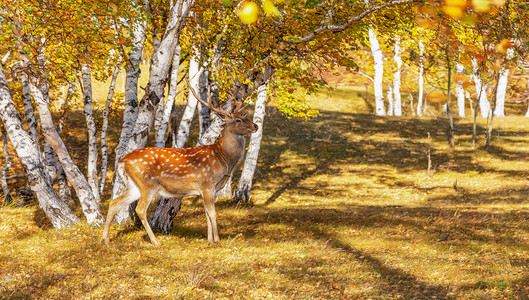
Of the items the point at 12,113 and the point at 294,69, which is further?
the point at 294,69

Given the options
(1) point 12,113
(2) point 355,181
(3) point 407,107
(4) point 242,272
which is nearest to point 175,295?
(4) point 242,272

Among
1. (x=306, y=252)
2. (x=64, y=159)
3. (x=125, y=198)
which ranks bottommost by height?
(x=306, y=252)

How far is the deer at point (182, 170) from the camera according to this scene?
893 centimetres

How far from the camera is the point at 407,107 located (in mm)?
57000

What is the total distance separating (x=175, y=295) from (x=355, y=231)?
5.82m

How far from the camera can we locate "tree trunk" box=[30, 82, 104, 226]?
32.1 ft

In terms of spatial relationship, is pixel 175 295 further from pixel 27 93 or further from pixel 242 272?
pixel 27 93

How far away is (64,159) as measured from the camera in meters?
9.99

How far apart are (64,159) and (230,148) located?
379 cm

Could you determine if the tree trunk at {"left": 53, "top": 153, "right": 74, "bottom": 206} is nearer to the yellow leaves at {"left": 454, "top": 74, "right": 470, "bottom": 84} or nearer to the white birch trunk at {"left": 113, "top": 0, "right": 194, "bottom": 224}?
the white birch trunk at {"left": 113, "top": 0, "right": 194, "bottom": 224}

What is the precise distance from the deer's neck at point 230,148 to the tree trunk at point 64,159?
3.26 metres

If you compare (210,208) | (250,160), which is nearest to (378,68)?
(250,160)

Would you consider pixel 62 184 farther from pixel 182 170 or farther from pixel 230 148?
pixel 230 148

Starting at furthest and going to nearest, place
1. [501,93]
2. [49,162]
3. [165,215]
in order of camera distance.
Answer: [501,93], [49,162], [165,215]
